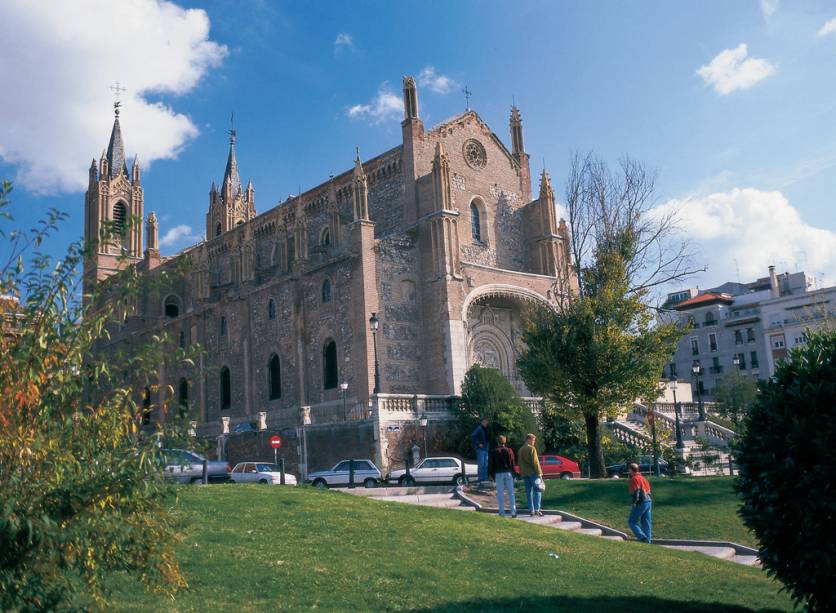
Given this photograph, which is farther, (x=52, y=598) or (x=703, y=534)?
(x=703, y=534)

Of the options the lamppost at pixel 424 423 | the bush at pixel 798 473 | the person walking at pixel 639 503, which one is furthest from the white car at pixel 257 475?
the bush at pixel 798 473

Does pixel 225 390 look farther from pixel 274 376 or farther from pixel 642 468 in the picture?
pixel 642 468

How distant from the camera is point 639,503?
576 inches

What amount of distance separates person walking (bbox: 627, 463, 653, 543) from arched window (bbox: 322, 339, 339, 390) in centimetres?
2231

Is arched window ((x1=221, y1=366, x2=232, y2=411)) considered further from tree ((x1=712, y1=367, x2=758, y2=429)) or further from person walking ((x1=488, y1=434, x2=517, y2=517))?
person walking ((x1=488, y1=434, x2=517, y2=517))

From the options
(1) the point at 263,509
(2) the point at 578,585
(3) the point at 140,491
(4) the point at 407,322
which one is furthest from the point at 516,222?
(3) the point at 140,491

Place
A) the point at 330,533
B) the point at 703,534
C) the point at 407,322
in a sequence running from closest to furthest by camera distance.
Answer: the point at 330,533 → the point at 703,534 → the point at 407,322

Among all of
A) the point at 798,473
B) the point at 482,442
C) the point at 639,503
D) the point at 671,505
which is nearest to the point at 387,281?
the point at 482,442

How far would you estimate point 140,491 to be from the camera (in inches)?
225

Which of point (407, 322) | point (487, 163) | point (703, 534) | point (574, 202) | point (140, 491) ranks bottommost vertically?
point (703, 534)

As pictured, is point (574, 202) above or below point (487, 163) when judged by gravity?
below

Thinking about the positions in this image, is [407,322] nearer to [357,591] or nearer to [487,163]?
[487,163]

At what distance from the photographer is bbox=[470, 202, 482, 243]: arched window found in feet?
132

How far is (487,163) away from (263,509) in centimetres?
3096
